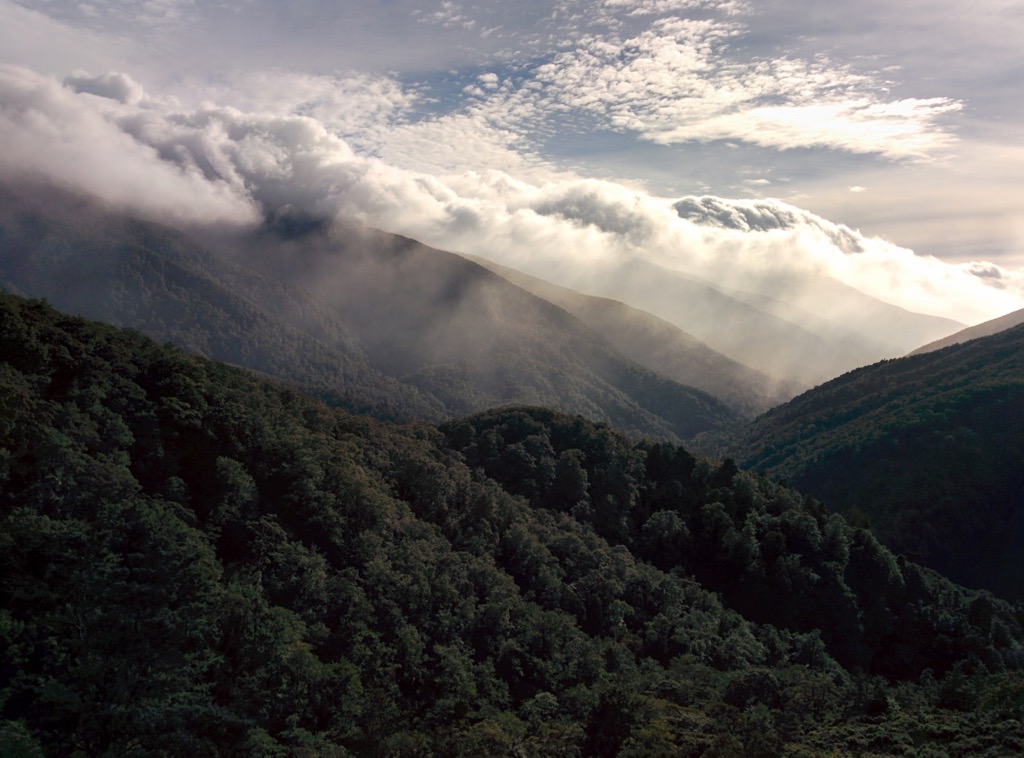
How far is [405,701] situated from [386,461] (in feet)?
94.3

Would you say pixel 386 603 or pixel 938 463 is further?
pixel 938 463

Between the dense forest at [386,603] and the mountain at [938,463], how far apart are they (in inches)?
1307

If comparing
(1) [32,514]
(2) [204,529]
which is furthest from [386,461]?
(1) [32,514]

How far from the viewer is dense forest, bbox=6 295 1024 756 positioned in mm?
32375

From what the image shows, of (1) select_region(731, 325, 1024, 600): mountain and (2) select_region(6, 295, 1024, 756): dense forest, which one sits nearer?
(2) select_region(6, 295, 1024, 756): dense forest

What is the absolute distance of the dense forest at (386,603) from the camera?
32.4m

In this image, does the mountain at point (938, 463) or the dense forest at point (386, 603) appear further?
the mountain at point (938, 463)

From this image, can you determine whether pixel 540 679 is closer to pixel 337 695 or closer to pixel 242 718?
pixel 337 695

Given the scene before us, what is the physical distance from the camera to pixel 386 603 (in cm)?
4584

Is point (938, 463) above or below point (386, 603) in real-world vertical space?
above

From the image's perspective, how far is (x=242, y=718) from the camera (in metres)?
33.1

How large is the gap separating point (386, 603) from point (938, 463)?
113393 millimetres

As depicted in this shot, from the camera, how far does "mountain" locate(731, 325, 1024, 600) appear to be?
11262cm

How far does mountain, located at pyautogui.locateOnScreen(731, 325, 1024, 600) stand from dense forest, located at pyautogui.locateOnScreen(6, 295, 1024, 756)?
33196mm
